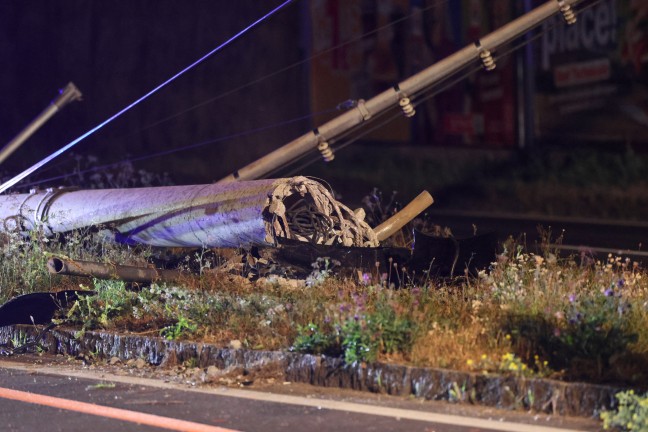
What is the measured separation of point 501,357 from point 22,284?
5034 mm

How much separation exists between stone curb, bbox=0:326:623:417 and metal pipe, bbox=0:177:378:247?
1809 millimetres

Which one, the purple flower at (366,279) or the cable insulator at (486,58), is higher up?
the cable insulator at (486,58)

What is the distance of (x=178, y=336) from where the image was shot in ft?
26.2

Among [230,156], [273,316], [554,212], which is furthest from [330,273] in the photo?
[230,156]

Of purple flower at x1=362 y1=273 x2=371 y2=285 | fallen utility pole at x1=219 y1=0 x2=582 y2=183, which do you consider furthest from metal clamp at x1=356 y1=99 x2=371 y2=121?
purple flower at x1=362 y1=273 x2=371 y2=285

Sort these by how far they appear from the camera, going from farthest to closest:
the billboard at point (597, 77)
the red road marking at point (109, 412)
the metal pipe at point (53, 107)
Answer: the billboard at point (597, 77)
the metal pipe at point (53, 107)
the red road marking at point (109, 412)

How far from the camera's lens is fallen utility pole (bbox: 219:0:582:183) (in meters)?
11.6

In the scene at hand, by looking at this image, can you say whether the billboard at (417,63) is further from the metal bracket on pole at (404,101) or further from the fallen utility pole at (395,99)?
the metal bracket on pole at (404,101)

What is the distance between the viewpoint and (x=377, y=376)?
6.83m

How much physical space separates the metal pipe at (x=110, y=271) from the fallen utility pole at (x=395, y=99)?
234cm

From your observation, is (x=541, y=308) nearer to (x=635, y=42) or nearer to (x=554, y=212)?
(x=554, y=212)

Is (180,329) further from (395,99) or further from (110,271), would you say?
(395,99)

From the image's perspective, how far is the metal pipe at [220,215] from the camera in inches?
373

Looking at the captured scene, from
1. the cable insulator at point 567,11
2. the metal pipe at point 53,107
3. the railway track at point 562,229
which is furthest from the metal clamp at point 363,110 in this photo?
the metal pipe at point 53,107
